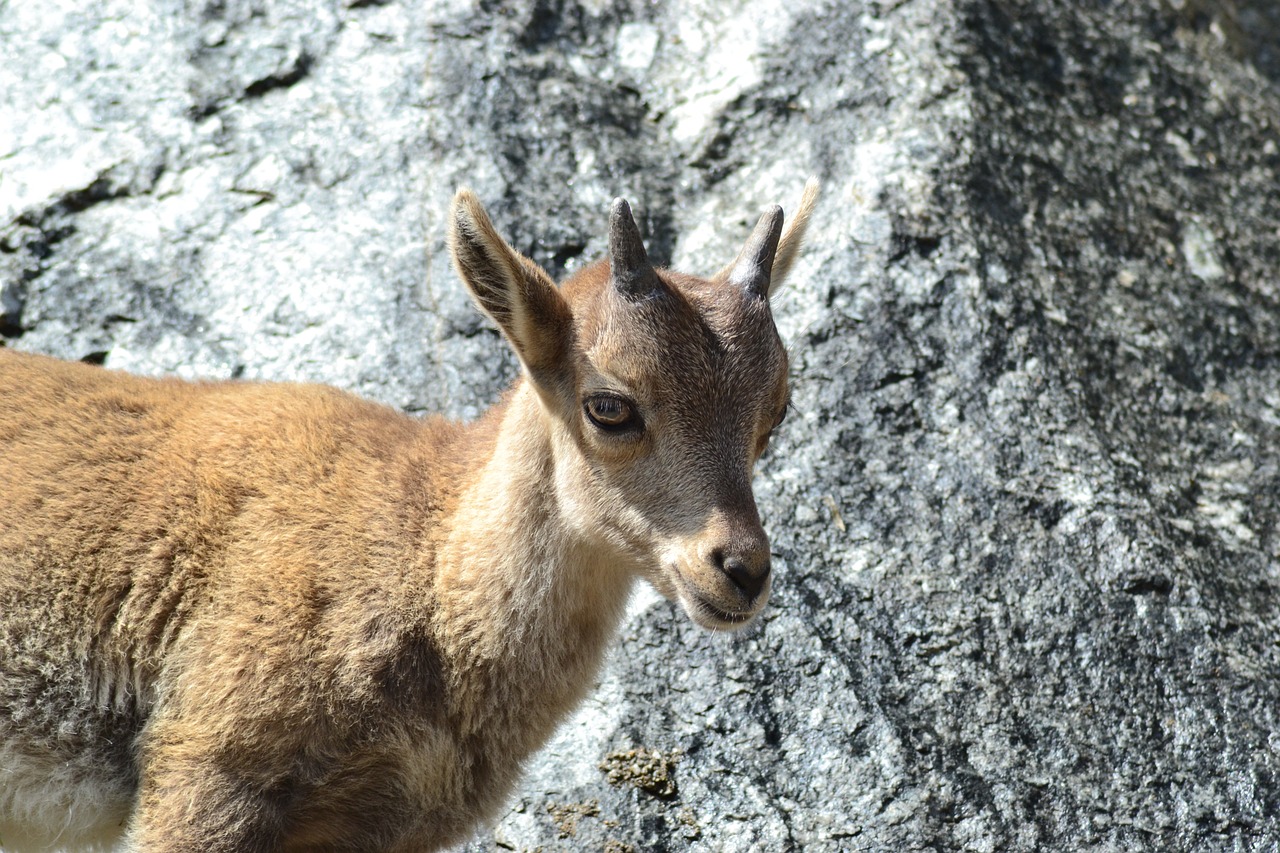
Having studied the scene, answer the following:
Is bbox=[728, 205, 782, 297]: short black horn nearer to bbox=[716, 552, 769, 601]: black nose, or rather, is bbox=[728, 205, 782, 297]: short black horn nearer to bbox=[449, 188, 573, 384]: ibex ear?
bbox=[449, 188, 573, 384]: ibex ear

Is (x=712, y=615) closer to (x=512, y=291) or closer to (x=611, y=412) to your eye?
(x=611, y=412)

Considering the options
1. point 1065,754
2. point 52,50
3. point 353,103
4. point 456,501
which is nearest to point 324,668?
point 456,501

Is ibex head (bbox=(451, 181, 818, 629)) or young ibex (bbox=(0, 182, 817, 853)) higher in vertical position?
ibex head (bbox=(451, 181, 818, 629))

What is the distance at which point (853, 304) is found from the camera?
23.8 ft

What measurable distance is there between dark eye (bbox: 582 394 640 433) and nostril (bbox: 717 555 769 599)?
2.22 ft

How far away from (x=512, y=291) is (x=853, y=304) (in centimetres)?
288

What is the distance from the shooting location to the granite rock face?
5.95m

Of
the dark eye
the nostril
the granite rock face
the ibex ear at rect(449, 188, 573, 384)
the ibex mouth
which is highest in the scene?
the ibex ear at rect(449, 188, 573, 384)

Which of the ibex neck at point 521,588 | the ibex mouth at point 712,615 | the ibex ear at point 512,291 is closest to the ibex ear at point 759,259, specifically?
the ibex ear at point 512,291

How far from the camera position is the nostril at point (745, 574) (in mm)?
4684

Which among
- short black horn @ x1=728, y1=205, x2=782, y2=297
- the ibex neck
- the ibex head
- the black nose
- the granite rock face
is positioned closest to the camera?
the black nose

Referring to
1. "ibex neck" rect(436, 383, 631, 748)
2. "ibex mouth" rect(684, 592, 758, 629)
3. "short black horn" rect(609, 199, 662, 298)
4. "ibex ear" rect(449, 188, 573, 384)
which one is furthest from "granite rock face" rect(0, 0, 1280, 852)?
"short black horn" rect(609, 199, 662, 298)

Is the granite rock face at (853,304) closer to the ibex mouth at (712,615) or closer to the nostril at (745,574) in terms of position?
the ibex mouth at (712,615)

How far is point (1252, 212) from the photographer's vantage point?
26.3 ft
